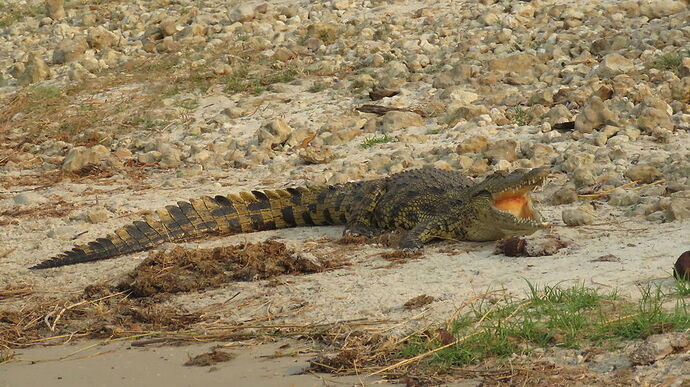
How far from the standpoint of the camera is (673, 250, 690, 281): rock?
4.60m

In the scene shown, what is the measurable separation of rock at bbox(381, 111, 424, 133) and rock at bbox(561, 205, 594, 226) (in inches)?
112

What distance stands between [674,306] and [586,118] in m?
3.80

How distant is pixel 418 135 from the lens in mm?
8680

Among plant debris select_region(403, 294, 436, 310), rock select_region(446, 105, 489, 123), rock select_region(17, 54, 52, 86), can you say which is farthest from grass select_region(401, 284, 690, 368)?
rock select_region(17, 54, 52, 86)

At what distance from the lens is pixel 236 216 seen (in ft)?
23.5

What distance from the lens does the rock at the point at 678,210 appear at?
5.85 metres

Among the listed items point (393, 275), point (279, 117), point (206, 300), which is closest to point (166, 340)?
point (206, 300)

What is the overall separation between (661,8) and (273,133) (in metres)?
4.31

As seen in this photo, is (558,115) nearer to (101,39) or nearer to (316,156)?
(316,156)

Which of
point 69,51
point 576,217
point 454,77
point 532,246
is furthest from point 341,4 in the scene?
point 532,246

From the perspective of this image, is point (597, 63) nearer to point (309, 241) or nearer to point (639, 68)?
point (639, 68)

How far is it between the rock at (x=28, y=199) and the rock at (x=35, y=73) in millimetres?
3717

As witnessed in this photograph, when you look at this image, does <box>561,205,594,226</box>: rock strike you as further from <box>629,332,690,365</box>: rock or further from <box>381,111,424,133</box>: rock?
<box>381,111,424,133</box>: rock

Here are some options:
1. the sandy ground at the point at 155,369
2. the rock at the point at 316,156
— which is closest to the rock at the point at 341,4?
the rock at the point at 316,156
